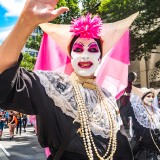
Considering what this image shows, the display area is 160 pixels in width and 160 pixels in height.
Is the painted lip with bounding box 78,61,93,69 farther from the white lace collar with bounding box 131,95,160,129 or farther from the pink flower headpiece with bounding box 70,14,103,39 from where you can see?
the white lace collar with bounding box 131,95,160,129

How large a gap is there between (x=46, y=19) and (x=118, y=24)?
130 centimetres

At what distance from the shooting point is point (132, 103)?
4.20 metres

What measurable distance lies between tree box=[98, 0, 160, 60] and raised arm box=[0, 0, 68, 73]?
35.7ft

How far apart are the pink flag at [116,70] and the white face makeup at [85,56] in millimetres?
609

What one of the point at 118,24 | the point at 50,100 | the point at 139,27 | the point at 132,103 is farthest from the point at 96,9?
the point at 50,100

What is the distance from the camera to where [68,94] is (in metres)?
2.09

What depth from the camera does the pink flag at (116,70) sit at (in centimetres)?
291

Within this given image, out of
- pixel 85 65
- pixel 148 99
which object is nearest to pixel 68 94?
pixel 85 65

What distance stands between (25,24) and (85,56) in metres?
0.83

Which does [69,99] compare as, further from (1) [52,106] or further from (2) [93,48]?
(2) [93,48]

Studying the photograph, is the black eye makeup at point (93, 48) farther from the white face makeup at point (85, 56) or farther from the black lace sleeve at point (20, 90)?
the black lace sleeve at point (20, 90)

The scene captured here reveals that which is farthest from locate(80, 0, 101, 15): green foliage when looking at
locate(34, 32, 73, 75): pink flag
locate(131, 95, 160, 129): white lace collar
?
locate(34, 32, 73, 75): pink flag

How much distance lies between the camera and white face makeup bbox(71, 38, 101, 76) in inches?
89.2

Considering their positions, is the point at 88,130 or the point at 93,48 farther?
the point at 93,48
